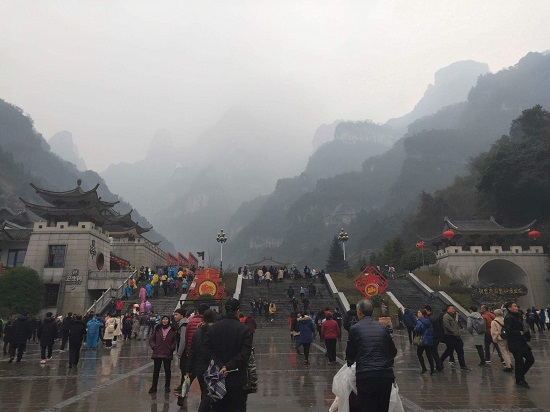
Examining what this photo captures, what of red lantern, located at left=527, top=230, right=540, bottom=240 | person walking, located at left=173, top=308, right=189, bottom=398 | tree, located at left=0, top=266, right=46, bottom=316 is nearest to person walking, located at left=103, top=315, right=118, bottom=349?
person walking, located at left=173, top=308, right=189, bottom=398

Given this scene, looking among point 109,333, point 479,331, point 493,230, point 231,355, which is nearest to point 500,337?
point 479,331

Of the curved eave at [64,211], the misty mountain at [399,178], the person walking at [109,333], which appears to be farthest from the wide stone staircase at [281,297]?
the misty mountain at [399,178]

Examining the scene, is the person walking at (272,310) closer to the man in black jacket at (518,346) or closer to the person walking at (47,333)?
the person walking at (47,333)

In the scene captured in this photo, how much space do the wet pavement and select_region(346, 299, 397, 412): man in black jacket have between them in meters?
2.18

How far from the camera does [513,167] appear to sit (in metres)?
39.9

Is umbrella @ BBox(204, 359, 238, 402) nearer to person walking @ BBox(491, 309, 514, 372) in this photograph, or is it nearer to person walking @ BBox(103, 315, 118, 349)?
person walking @ BBox(491, 309, 514, 372)

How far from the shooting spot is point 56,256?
3167 centimetres

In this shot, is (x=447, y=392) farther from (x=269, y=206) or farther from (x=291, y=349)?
(x=269, y=206)

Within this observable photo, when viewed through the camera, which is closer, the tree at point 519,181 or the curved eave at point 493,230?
the curved eave at point 493,230

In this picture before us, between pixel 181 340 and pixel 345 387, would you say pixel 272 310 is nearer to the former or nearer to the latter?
pixel 181 340

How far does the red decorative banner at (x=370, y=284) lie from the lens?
79.9 ft

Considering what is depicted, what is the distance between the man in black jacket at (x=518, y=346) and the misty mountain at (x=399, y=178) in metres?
78.7

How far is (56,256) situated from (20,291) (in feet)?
15.3

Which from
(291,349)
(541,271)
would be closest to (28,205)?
(291,349)
